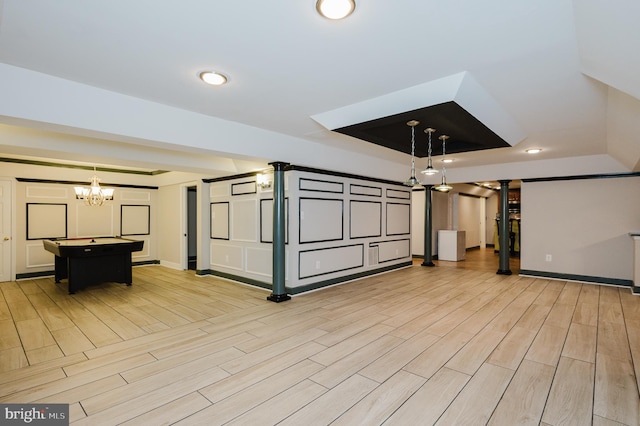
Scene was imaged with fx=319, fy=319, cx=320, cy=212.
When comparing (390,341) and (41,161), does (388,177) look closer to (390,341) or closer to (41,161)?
(390,341)

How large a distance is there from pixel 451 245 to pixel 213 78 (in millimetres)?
8211

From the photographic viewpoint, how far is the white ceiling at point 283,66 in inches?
72.5

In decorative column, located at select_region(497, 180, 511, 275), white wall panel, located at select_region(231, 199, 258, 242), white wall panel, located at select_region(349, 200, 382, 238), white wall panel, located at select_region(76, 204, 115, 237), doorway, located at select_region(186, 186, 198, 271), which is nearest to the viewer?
white wall panel, located at select_region(231, 199, 258, 242)

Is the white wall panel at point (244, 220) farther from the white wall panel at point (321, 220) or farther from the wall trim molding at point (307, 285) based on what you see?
the white wall panel at point (321, 220)

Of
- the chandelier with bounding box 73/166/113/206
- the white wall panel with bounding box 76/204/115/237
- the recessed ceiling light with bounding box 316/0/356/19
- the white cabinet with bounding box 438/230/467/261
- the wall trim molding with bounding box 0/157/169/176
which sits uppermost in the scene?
the recessed ceiling light with bounding box 316/0/356/19

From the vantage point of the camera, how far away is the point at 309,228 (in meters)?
5.48

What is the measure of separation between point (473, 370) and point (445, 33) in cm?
259

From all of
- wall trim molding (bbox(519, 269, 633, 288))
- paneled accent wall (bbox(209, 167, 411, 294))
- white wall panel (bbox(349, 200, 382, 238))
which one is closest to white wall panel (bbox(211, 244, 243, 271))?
paneled accent wall (bbox(209, 167, 411, 294))

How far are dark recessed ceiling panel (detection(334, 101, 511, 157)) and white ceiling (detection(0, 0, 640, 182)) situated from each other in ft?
0.57

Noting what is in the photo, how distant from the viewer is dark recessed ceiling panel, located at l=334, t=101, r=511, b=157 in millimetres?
3137

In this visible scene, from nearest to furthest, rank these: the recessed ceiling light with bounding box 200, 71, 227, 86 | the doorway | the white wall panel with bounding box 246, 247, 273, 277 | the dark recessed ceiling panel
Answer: the recessed ceiling light with bounding box 200, 71, 227, 86
the dark recessed ceiling panel
the white wall panel with bounding box 246, 247, 273, 277
the doorway

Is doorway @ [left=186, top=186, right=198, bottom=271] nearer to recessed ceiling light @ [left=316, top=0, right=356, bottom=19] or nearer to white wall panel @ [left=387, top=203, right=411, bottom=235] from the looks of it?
white wall panel @ [left=387, top=203, right=411, bottom=235]

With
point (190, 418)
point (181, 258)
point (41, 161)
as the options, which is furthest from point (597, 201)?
point (41, 161)

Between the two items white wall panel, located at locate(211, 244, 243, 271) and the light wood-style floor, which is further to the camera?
white wall panel, located at locate(211, 244, 243, 271)
